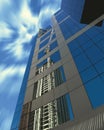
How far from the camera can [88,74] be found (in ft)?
44.9

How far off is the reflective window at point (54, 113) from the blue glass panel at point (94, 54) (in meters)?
4.23

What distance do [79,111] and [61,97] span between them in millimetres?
2999

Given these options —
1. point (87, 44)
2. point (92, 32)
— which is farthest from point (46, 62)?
point (92, 32)

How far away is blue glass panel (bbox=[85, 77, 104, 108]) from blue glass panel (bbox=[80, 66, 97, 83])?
567mm

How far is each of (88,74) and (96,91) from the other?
7.69 feet

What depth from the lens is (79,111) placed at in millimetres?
10953

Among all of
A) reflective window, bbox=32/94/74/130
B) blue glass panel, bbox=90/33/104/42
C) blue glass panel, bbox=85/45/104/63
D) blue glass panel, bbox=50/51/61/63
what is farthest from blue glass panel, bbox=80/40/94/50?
reflective window, bbox=32/94/74/130

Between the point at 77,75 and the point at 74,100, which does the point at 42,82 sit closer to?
the point at 77,75

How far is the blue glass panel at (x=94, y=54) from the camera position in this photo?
48.0ft

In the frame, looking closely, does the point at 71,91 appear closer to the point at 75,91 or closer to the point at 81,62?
the point at 75,91

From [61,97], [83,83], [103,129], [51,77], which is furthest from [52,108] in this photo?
[103,129]

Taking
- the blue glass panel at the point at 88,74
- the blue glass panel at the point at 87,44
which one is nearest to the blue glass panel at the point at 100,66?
the blue glass panel at the point at 88,74

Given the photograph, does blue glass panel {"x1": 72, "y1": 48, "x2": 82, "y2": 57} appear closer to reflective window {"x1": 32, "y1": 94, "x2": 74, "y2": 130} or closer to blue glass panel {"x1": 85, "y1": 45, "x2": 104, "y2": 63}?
blue glass panel {"x1": 85, "y1": 45, "x2": 104, "y2": 63}

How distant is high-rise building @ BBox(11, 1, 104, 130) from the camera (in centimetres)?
1069
